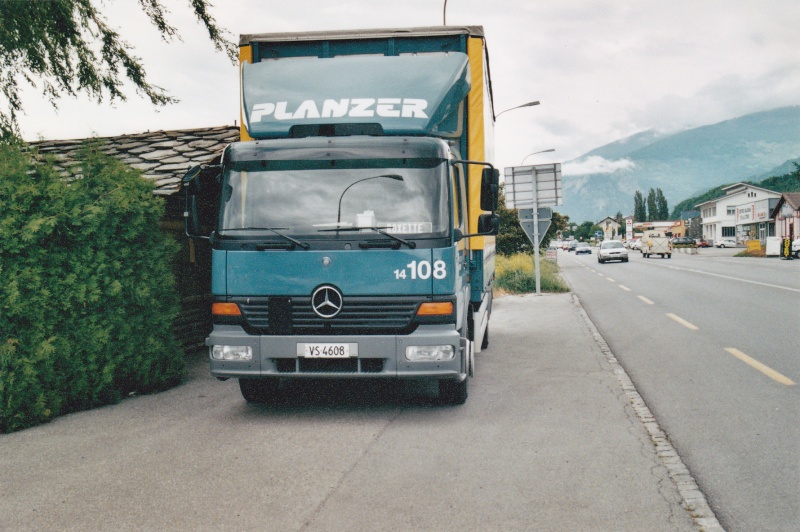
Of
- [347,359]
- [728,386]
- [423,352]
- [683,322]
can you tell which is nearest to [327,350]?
[347,359]

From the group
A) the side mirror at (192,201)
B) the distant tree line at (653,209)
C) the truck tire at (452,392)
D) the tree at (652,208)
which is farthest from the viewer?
the tree at (652,208)

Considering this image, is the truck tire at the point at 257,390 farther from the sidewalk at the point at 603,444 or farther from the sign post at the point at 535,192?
the sign post at the point at 535,192

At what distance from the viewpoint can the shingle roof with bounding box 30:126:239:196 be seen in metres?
9.90

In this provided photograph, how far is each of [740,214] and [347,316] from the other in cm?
10739

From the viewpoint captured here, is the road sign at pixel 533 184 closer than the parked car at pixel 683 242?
Yes

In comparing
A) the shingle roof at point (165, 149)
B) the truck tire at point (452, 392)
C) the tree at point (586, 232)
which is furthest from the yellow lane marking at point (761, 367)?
the tree at point (586, 232)

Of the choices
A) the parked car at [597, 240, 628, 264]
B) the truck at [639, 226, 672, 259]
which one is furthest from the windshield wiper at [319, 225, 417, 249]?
the truck at [639, 226, 672, 259]

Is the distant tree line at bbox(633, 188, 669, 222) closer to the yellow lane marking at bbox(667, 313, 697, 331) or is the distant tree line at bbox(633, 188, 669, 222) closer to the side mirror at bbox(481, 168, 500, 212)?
the yellow lane marking at bbox(667, 313, 697, 331)

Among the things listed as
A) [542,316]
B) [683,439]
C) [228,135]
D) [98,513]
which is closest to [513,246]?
[542,316]

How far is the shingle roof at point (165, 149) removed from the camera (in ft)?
32.5

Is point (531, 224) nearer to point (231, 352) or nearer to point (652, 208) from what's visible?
point (231, 352)

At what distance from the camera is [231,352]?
584cm

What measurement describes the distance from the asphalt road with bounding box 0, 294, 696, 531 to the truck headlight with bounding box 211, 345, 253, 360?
2.05ft

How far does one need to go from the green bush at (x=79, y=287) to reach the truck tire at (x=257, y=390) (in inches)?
49.2
